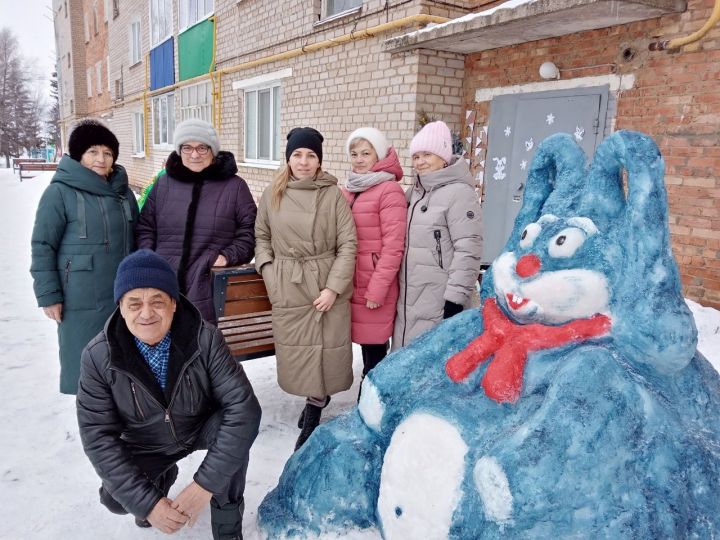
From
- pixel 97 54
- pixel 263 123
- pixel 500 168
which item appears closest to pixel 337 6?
pixel 263 123

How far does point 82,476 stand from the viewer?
2.57m

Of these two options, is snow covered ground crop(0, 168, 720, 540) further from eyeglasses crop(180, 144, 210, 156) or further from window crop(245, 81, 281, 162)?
window crop(245, 81, 281, 162)

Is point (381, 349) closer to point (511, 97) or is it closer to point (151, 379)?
point (151, 379)

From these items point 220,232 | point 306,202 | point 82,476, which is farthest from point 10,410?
point 306,202

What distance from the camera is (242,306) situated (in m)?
2.97

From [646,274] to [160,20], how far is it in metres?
14.7

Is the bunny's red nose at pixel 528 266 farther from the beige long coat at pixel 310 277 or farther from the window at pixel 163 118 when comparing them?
the window at pixel 163 118

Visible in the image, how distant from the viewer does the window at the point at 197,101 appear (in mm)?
11078

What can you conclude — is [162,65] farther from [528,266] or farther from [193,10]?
[528,266]

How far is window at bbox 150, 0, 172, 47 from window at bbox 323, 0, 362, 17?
7.11 meters

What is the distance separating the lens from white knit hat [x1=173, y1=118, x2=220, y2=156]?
9.39 ft

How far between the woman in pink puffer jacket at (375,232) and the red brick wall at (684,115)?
2.65m

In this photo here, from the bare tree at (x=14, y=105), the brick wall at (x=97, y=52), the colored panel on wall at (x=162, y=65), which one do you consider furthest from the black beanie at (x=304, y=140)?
the bare tree at (x=14, y=105)

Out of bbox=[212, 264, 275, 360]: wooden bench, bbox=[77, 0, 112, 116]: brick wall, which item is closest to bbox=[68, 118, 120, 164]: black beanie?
bbox=[212, 264, 275, 360]: wooden bench
